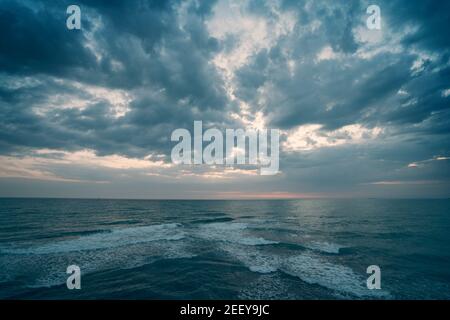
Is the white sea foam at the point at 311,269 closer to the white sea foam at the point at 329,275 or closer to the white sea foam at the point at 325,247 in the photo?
the white sea foam at the point at 329,275

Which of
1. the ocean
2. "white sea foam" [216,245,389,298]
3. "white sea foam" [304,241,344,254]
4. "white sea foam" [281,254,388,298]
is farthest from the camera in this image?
"white sea foam" [304,241,344,254]

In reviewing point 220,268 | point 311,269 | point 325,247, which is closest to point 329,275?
point 311,269

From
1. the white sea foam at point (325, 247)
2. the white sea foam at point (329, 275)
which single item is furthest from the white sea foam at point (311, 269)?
the white sea foam at point (325, 247)

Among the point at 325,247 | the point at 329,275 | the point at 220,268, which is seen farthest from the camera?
the point at 325,247

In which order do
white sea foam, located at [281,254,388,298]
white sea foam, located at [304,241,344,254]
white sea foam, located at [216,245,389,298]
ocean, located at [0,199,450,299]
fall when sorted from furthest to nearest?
1. white sea foam, located at [304,241,344,254]
2. white sea foam, located at [216,245,389,298]
3. white sea foam, located at [281,254,388,298]
4. ocean, located at [0,199,450,299]

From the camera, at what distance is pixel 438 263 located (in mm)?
14883

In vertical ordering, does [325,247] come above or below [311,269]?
below

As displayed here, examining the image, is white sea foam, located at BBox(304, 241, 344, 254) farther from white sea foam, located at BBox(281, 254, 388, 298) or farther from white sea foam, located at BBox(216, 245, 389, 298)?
white sea foam, located at BBox(281, 254, 388, 298)

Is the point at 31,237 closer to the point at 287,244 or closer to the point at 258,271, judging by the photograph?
the point at 258,271

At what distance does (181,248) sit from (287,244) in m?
10.3

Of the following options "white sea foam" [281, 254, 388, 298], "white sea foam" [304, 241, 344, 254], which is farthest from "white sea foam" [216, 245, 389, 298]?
"white sea foam" [304, 241, 344, 254]

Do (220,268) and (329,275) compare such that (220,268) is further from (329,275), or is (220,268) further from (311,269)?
(329,275)
